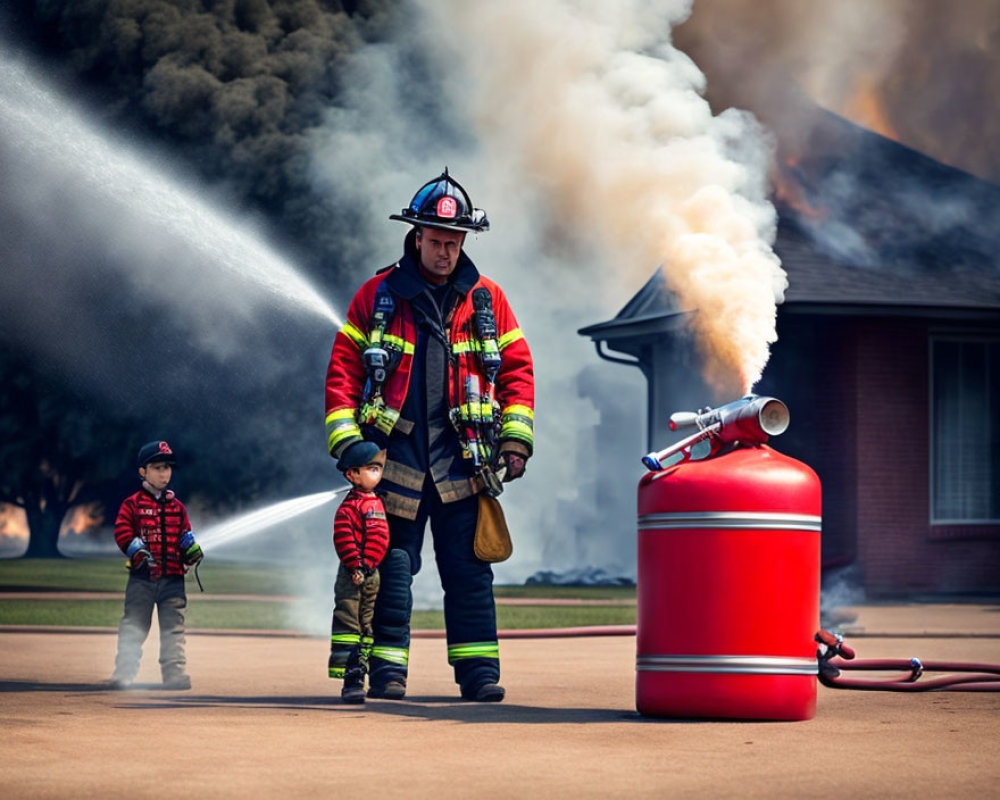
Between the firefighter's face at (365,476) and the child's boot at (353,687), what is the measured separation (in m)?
0.82

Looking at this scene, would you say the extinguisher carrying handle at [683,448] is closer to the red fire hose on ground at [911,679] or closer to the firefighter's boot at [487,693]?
the red fire hose on ground at [911,679]

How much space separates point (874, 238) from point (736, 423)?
14971 millimetres

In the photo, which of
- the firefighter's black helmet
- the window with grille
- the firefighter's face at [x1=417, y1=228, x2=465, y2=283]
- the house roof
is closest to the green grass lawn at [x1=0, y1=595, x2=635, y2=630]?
the house roof

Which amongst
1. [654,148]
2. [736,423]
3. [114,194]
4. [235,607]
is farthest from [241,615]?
[114,194]

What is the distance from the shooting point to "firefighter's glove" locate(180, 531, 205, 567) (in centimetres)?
886

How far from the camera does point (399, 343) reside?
26.6ft

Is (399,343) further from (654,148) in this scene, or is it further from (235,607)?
(235,607)

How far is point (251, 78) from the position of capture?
29125mm

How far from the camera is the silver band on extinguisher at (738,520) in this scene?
7.13 metres

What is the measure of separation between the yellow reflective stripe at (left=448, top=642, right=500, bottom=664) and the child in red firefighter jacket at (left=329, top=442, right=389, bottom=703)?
0.43 meters

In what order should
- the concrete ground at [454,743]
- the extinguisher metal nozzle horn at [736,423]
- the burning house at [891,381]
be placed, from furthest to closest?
the burning house at [891,381] < the extinguisher metal nozzle horn at [736,423] < the concrete ground at [454,743]

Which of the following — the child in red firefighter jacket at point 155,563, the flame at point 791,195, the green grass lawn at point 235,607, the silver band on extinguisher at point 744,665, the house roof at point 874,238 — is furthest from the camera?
the flame at point 791,195

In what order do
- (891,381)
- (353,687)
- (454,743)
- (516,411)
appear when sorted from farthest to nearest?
(891,381)
(516,411)
(353,687)
(454,743)

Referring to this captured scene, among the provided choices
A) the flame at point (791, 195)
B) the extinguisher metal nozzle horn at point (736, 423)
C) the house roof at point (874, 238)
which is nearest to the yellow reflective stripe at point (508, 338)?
the extinguisher metal nozzle horn at point (736, 423)
